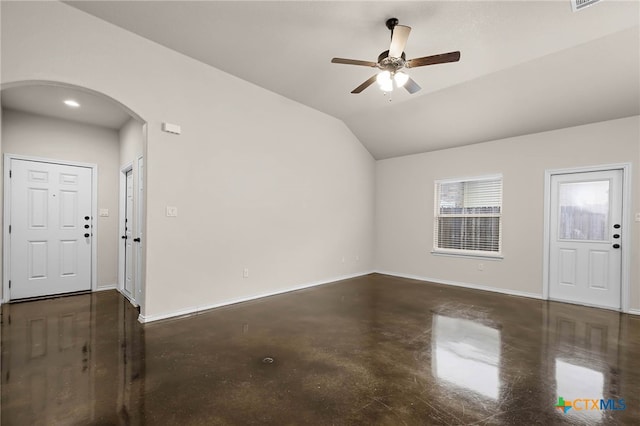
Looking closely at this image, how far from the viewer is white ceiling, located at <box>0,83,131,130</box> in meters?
3.75

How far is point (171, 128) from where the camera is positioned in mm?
3619

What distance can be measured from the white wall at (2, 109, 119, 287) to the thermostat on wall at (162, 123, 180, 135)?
2406 mm

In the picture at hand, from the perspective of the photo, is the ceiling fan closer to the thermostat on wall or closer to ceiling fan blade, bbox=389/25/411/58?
ceiling fan blade, bbox=389/25/411/58

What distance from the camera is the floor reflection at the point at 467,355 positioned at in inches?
88.7

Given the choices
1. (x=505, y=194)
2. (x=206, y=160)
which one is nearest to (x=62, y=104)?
(x=206, y=160)

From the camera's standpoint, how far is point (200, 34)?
10.9 feet

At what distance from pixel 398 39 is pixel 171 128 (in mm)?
2784

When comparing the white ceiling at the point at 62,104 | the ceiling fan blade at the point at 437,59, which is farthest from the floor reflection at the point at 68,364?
the ceiling fan blade at the point at 437,59

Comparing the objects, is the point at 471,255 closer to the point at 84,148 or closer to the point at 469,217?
the point at 469,217

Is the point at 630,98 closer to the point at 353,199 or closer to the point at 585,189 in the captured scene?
the point at 585,189

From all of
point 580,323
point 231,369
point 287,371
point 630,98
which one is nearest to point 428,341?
point 287,371

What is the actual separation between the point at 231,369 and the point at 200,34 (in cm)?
350
